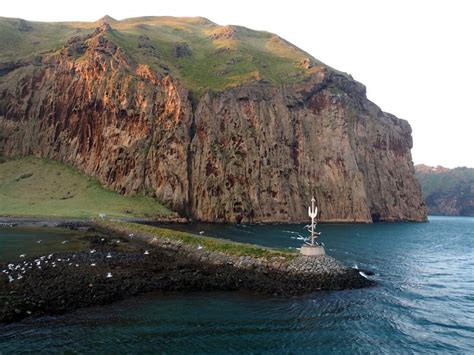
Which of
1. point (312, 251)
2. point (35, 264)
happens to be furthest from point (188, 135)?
point (312, 251)

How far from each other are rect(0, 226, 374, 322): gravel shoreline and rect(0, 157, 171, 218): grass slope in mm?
54363

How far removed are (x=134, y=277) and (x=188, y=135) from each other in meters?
88.7

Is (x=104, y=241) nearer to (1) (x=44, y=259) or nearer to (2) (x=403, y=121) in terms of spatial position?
(1) (x=44, y=259)

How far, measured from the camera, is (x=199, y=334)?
25.3 m

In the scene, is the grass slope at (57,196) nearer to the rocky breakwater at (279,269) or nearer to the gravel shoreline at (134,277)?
the gravel shoreline at (134,277)

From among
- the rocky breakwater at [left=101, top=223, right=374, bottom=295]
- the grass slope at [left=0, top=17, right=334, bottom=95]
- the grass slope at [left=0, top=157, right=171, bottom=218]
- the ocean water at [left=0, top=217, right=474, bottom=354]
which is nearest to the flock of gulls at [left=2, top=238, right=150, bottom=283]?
the ocean water at [left=0, top=217, right=474, bottom=354]

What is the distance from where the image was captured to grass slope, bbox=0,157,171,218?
3794 inches

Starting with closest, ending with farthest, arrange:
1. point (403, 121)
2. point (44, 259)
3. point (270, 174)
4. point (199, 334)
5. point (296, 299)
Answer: point (199, 334)
point (296, 299)
point (44, 259)
point (270, 174)
point (403, 121)

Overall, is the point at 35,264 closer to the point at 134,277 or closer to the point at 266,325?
the point at 134,277

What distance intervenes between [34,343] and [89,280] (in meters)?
12.1

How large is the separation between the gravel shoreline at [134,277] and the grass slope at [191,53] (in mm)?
95407

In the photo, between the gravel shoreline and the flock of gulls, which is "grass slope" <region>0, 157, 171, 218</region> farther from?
the gravel shoreline

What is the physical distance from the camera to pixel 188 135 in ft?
403

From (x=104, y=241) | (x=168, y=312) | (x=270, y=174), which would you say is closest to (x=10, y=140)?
(x=270, y=174)
